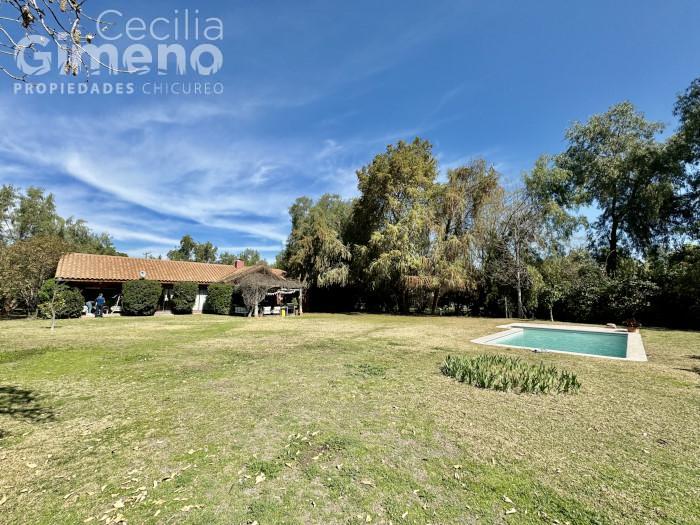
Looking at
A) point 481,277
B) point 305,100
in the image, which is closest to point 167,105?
point 305,100

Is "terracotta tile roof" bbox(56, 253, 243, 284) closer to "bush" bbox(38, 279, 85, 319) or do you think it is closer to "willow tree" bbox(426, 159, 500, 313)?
"bush" bbox(38, 279, 85, 319)

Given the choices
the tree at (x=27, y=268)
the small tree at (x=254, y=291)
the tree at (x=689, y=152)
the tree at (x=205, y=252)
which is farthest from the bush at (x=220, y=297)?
the tree at (x=205, y=252)

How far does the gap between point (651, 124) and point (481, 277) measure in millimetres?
15782

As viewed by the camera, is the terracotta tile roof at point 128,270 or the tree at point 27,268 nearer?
the tree at point 27,268

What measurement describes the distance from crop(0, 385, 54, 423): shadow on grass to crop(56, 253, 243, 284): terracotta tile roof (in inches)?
694

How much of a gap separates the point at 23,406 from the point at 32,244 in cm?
2063

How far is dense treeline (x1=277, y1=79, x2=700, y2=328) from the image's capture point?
2009 cm

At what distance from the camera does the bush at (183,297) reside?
21.9 m

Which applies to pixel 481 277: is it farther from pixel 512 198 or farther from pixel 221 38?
pixel 221 38

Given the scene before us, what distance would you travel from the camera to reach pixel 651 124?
72.6ft

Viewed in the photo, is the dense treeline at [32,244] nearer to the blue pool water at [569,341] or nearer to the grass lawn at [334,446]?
the grass lawn at [334,446]

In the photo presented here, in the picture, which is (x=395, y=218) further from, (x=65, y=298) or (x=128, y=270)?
(x=65, y=298)

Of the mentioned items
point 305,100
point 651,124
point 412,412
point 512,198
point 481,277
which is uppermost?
point 651,124

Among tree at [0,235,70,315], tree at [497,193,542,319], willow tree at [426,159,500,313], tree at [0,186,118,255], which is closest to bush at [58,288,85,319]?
tree at [0,235,70,315]
